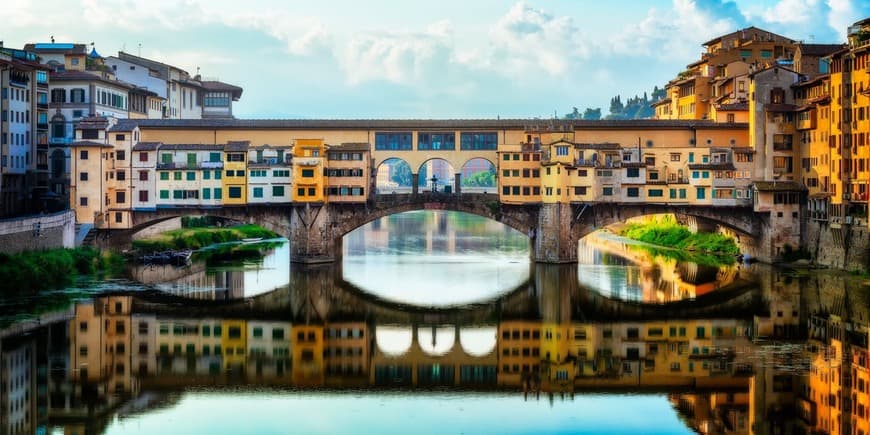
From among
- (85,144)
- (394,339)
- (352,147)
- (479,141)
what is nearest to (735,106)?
(479,141)

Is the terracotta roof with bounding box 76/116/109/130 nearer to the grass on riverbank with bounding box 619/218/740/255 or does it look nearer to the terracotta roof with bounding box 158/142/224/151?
the terracotta roof with bounding box 158/142/224/151

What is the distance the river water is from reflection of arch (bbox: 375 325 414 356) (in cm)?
13

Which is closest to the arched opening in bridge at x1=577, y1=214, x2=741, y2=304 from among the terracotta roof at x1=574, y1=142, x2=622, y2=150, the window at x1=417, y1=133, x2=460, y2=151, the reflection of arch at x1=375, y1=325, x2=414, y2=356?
the terracotta roof at x1=574, y1=142, x2=622, y2=150

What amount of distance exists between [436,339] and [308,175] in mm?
17766

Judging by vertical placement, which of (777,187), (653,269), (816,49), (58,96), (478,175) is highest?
(816,49)

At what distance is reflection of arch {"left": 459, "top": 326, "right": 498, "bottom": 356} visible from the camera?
3103 cm

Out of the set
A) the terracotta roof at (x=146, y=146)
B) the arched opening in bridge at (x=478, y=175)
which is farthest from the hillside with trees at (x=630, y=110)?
the terracotta roof at (x=146, y=146)

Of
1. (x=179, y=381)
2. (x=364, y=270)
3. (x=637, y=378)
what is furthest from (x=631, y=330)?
(x=364, y=270)

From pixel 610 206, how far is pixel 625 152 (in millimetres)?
2750

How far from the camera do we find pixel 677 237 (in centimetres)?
5819

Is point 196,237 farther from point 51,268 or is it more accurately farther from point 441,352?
point 441,352

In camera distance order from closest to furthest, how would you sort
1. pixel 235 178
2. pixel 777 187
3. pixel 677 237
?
1. pixel 777 187
2. pixel 235 178
3. pixel 677 237

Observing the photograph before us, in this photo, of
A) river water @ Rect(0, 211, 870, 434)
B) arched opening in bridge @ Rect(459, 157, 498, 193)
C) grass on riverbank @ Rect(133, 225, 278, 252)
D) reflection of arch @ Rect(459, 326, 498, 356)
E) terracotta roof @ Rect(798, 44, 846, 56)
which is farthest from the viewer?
arched opening in bridge @ Rect(459, 157, 498, 193)

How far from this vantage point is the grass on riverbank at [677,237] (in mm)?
53562
